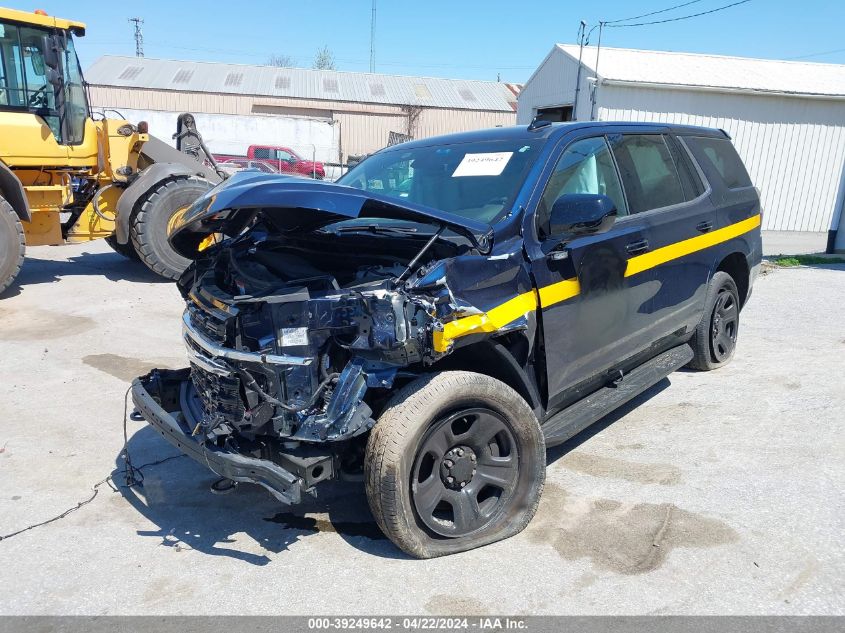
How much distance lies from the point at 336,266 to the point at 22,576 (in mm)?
2070

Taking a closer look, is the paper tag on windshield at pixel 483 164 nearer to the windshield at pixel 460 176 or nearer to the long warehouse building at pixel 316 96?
the windshield at pixel 460 176

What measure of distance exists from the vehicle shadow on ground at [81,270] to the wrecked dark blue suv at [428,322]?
6.47 meters

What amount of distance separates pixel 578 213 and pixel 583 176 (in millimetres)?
715

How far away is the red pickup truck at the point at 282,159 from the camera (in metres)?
26.1

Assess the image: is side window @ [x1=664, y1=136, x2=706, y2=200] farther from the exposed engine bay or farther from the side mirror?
the exposed engine bay

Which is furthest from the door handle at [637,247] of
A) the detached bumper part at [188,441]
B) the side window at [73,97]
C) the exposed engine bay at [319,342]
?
the side window at [73,97]

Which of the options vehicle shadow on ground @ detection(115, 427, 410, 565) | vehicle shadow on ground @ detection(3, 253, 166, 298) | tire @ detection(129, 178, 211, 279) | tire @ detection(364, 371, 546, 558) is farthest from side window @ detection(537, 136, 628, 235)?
vehicle shadow on ground @ detection(3, 253, 166, 298)

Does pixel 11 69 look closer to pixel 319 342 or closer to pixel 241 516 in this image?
pixel 241 516

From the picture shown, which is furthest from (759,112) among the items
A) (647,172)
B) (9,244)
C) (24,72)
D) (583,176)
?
(9,244)

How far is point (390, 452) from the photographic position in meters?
2.87

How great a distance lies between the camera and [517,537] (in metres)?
3.35

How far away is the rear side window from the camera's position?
529cm

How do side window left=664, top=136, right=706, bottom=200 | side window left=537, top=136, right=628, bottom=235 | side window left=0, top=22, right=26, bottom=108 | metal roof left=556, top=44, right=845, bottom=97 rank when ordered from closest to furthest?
1. side window left=537, top=136, right=628, bottom=235
2. side window left=664, top=136, right=706, bottom=200
3. side window left=0, top=22, right=26, bottom=108
4. metal roof left=556, top=44, right=845, bottom=97

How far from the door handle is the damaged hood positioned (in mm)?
1178
